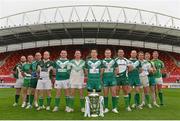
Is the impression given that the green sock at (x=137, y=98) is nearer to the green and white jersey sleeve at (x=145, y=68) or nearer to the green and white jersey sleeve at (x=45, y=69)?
the green and white jersey sleeve at (x=145, y=68)

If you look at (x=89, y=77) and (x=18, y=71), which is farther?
(x=18, y=71)

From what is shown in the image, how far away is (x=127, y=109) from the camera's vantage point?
12.9 m

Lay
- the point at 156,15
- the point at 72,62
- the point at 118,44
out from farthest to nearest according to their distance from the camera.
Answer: the point at 118,44 < the point at 156,15 < the point at 72,62

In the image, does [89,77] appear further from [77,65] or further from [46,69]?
[46,69]

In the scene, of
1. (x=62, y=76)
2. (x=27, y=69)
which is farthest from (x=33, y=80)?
(x=62, y=76)

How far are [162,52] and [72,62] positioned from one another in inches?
1567

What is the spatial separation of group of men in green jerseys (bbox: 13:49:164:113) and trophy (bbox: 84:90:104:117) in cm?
60

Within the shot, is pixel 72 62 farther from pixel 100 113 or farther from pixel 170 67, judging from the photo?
pixel 170 67

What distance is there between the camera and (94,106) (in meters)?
11.7

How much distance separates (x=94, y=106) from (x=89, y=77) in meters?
1.13

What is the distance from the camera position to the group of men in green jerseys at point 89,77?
12.5 meters

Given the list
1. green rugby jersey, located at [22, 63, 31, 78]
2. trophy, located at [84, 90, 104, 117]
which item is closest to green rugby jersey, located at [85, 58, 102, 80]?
trophy, located at [84, 90, 104, 117]

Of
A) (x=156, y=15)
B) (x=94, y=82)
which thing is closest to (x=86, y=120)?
(x=94, y=82)

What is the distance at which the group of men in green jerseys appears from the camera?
1248 centimetres
